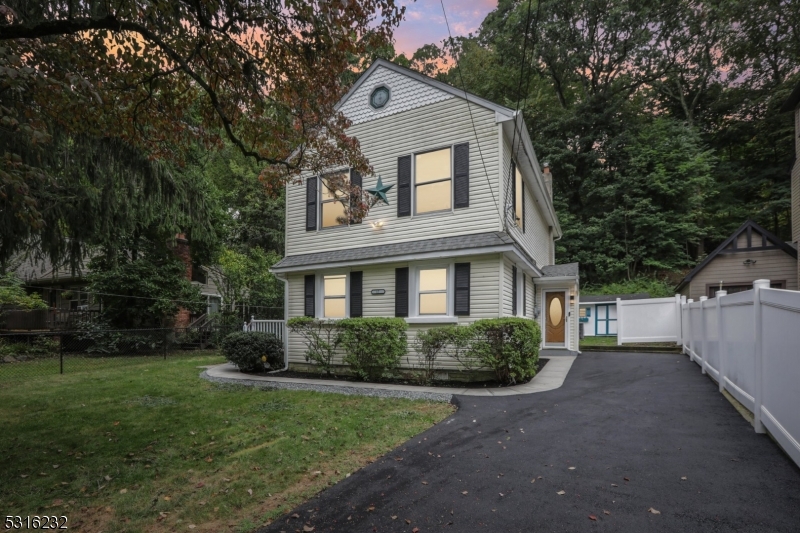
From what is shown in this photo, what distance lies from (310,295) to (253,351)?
2.14 meters

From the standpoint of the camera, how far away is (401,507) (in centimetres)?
330

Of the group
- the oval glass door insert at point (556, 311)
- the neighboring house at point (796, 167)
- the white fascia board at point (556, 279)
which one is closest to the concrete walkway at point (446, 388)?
the oval glass door insert at point (556, 311)

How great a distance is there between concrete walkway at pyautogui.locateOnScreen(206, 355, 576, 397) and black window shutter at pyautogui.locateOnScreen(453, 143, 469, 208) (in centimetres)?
431

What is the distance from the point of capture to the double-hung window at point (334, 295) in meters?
11.4

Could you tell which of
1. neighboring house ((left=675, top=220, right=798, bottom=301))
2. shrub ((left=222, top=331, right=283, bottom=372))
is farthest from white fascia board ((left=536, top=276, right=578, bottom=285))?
shrub ((left=222, top=331, right=283, bottom=372))

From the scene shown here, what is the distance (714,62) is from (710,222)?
11355 millimetres

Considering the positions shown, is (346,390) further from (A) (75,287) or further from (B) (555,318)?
(A) (75,287)

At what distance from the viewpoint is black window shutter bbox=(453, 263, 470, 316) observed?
9508mm

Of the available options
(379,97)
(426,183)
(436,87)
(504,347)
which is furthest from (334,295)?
(436,87)

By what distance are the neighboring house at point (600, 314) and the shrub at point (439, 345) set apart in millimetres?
13280

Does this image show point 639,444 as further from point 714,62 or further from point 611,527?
point 714,62

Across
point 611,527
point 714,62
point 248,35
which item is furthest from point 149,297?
point 714,62

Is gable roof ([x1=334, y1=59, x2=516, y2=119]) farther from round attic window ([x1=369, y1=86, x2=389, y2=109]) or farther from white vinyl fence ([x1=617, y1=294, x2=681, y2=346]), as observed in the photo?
white vinyl fence ([x1=617, y1=294, x2=681, y2=346])

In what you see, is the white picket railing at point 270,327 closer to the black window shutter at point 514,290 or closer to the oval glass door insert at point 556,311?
the black window shutter at point 514,290
